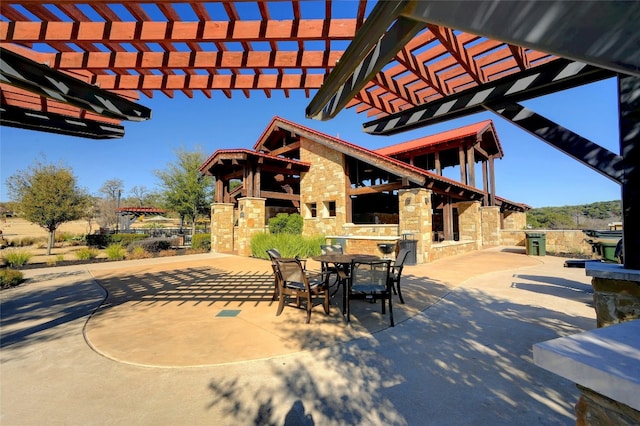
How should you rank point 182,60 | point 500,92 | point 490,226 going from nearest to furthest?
point 182,60 → point 500,92 → point 490,226

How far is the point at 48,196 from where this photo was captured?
13805 mm

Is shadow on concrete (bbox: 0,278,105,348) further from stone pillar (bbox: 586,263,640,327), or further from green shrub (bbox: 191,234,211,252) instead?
green shrub (bbox: 191,234,211,252)

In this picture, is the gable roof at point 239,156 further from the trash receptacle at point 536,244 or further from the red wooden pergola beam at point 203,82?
the trash receptacle at point 536,244

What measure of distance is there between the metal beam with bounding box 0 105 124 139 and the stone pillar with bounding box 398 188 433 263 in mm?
8276

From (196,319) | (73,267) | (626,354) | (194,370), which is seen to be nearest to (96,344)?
(196,319)

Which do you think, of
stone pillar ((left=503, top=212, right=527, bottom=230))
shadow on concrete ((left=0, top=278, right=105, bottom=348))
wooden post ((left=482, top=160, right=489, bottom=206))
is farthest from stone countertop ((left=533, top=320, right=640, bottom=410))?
stone pillar ((left=503, top=212, right=527, bottom=230))

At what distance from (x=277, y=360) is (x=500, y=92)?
12.4 ft

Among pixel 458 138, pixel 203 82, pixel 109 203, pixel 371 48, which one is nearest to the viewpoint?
pixel 371 48

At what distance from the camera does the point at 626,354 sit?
102 cm

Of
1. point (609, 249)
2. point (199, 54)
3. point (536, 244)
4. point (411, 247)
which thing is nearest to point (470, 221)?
point (536, 244)

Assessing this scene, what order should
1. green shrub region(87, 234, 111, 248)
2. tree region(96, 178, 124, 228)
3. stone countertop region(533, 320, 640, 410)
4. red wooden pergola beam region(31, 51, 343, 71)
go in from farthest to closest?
tree region(96, 178, 124, 228) < green shrub region(87, 234, 111, 248) < red wooden pergola beam region(31, 51, 343, 71) < stone countertop region(533, 320, 640, 410)

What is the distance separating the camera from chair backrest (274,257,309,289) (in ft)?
13.9

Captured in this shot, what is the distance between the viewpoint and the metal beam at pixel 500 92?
7.88ft

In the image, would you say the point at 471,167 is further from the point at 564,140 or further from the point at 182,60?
the point at 182,60
